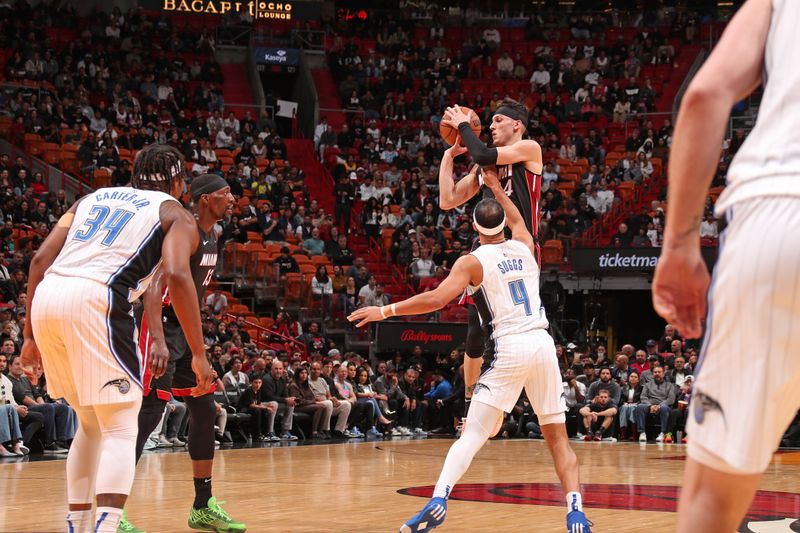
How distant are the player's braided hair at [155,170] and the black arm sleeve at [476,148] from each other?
198 cm

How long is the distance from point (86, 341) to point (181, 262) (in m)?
0.56

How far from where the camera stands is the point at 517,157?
22.1ft

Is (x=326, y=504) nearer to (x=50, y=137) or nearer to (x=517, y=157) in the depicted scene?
(x=517, y=157)

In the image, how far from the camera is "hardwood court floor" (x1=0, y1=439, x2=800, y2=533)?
6.90 metres

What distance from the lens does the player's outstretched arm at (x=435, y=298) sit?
5.96 metres

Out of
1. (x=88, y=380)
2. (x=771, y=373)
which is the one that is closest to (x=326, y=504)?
(x=88, y=380)

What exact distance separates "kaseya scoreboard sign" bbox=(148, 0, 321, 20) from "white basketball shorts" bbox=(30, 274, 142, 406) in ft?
90.8

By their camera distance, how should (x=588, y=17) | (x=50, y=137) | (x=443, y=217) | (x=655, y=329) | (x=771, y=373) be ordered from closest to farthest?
(x=771, y=373) → (x=50, y=137) → (x=443, y=217) → (x=655, y=329) → (x=588, y=17)

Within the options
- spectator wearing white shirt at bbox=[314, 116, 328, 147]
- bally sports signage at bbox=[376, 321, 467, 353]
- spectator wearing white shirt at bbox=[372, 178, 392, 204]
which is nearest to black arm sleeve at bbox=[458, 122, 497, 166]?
bally sports signage at bbox=[376, 321, 467, 353]

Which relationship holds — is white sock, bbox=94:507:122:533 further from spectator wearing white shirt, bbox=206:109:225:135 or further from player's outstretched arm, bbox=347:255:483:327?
spectator wearing white shirt, bbox=206:109:225:135

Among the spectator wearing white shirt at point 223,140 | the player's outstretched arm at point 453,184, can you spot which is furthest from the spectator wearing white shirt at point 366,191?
the player's outstretched arm at point 453,184

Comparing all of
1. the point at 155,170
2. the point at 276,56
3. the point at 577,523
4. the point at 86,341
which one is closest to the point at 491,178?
the point at 577,523

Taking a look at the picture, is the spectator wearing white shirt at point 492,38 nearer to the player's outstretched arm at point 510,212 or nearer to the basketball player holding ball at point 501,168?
the basketball player holding ball at point 501,168

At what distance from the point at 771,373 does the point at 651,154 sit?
24818mm
